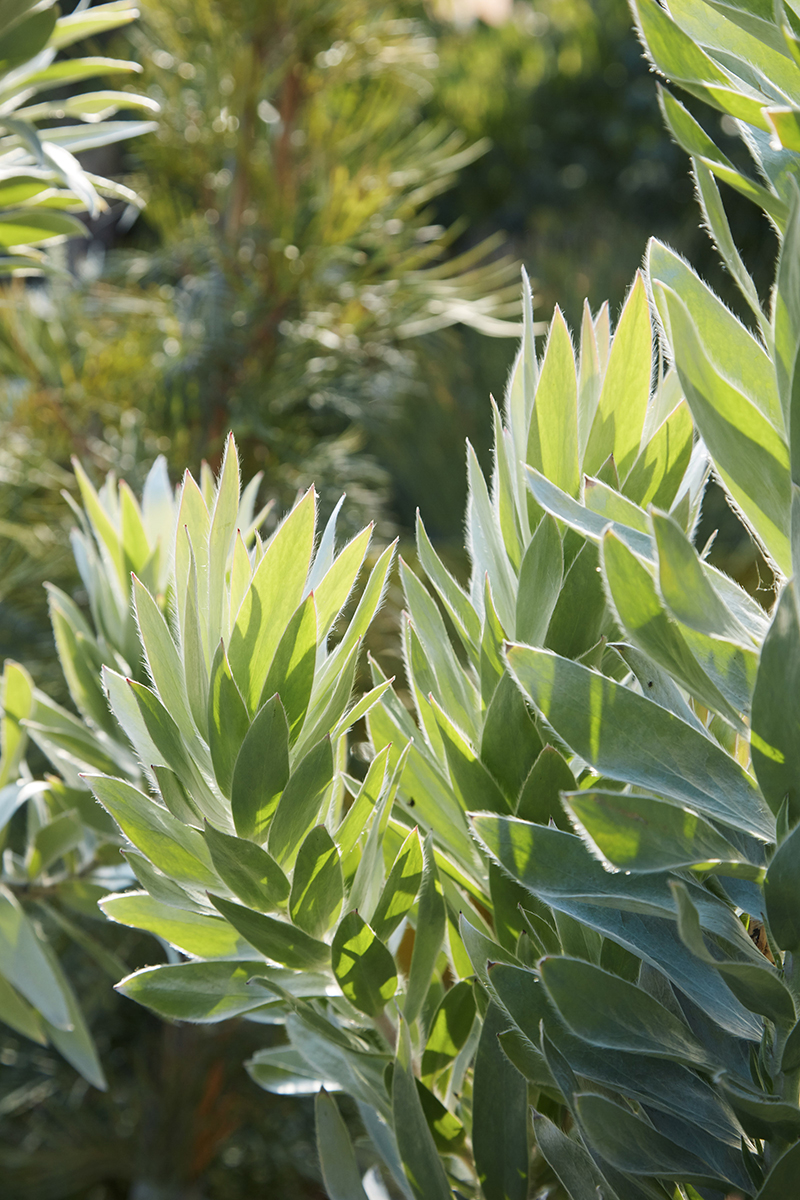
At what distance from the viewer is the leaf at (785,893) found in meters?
0.12

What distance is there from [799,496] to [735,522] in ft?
3.52

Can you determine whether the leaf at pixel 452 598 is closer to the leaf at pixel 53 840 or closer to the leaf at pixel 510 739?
the leaf at pixel 510 739

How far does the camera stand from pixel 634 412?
184 mm

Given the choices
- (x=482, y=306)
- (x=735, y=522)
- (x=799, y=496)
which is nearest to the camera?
(x=799, y=496)

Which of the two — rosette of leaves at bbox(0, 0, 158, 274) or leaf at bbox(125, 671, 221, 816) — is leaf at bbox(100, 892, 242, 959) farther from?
rosette of leaves at bbox(0, 0, 158, 274)

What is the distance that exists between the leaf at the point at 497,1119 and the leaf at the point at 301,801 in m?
0.05

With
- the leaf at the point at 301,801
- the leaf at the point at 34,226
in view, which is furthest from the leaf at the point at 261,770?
the leaf at the point at 34,226

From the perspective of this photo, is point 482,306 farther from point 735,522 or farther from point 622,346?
point 735,522

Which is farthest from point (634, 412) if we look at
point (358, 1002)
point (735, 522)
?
point (735, 522)

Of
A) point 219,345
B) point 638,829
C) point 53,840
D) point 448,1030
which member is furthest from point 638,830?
point 219,345

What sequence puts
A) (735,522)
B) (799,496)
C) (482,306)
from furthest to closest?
(735,522) → (482,306) → (799,496)

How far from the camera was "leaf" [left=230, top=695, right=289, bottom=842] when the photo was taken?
149mm

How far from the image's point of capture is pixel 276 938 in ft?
0.53

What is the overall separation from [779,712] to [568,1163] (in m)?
0.10
